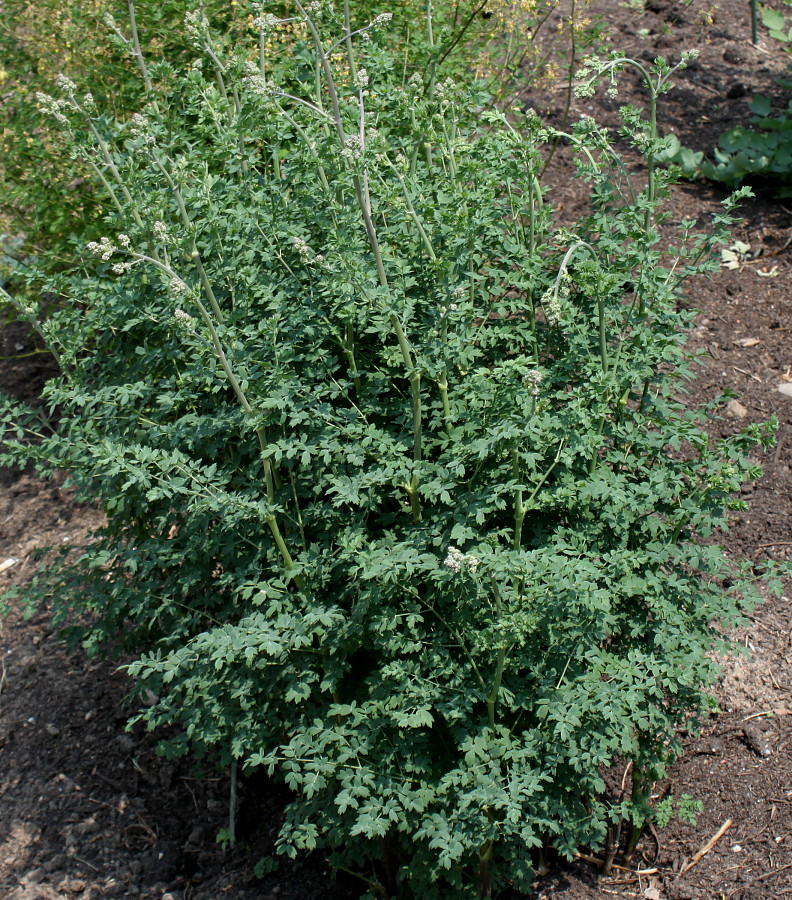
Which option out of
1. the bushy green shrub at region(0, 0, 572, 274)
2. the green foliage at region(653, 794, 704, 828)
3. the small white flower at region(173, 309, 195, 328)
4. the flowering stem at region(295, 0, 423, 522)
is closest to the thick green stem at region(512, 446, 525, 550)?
the flowering stem at region(295, 0, 423, 522)

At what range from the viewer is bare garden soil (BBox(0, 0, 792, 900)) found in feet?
11.4

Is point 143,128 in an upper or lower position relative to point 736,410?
upper

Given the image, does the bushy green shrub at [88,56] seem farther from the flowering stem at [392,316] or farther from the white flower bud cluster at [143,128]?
the flowering stem at [392,316]

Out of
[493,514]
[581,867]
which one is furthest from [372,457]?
[581,867]

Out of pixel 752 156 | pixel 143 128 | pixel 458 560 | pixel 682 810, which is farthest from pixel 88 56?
pixel 682 810

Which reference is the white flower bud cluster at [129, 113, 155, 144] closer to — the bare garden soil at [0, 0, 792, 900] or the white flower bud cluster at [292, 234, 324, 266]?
the white flower bud cluster at [292, 234, 324, 266]

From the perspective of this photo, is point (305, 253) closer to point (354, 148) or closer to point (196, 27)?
point (354, 148)

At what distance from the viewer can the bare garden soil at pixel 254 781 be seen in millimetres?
3465

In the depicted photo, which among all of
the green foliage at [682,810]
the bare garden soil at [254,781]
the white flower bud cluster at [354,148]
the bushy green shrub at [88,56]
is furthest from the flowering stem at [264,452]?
the bushy green shrub at [88,56]

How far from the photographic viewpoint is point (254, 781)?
403 cm

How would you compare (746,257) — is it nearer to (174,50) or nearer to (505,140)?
(505,140)

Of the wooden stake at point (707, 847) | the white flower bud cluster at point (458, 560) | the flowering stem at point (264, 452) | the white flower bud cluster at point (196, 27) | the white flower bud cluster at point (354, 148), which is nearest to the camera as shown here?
the white flower bud cluster at point (458, 560)

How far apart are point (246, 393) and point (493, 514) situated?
917 mm

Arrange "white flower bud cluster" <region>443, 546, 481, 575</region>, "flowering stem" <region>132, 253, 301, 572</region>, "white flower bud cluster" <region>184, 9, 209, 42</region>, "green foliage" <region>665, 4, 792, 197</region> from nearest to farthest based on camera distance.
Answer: "white flower bud cluster" <region>443, 546, 481, 575</region>
"flowering stem" <region>132, 253, 301, 572</region>
"white flower bud cluster" <region>184, 9, 209, 42</region>
"green foliage" <region>665, 4, 792, 197</region>
